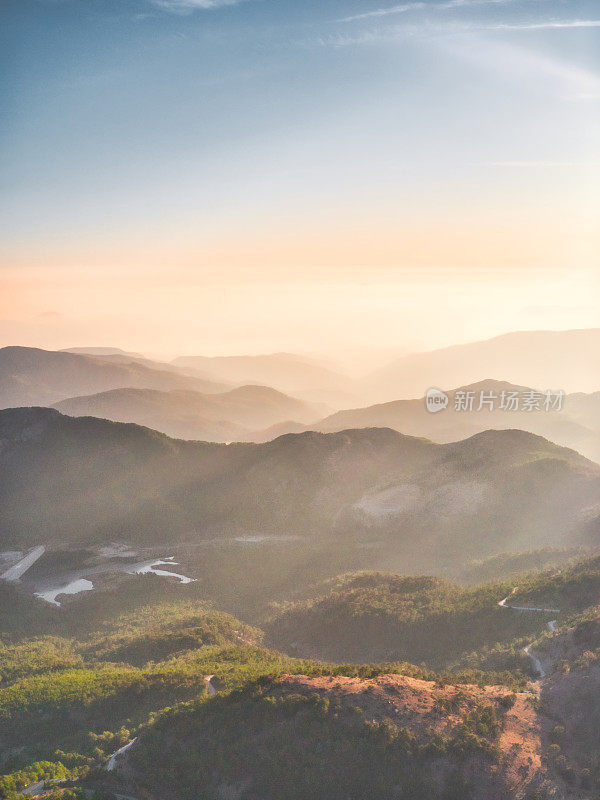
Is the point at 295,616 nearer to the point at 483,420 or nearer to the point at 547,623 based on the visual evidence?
the point at 547,623

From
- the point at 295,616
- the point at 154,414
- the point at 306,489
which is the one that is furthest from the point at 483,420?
the point at 295,616

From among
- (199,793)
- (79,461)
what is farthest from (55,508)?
(199,793)

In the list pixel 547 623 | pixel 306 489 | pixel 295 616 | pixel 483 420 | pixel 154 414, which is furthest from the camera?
pixel 154 414

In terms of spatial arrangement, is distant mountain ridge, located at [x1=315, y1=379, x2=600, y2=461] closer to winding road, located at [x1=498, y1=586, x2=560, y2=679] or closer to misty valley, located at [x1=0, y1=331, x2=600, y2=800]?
misty valley, located at [x1=0, y1=331, x2=600, y2=800]

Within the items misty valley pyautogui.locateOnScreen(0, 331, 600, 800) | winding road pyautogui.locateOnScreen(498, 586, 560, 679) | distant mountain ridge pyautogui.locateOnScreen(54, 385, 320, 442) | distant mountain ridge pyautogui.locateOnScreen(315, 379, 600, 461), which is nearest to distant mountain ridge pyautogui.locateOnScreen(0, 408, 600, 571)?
misty valley pyautogui.locateOnScreen(0, 331, 600, 800)

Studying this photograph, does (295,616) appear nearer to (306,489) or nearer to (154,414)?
(306,489)

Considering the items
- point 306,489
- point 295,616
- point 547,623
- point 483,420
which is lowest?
point 295,616

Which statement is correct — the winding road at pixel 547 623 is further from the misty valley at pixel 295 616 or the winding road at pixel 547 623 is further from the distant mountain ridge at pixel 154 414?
the distant mountain ridge at pixel 154 414

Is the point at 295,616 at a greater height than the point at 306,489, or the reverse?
the point at 306,489

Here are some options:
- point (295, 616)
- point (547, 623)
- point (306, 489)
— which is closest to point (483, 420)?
point (306, 489)

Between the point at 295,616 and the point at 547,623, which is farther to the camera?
the point at 295,616

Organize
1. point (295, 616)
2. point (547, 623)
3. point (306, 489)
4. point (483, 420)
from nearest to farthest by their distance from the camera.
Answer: point (547, 623) < point (295, 616) < point (306, 489) < point (483, 420)

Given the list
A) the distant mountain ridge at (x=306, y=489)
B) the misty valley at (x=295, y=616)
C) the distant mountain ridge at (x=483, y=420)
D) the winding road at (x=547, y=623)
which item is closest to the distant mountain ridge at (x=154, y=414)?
the distant mountain ridge at (x=483, y=420)
